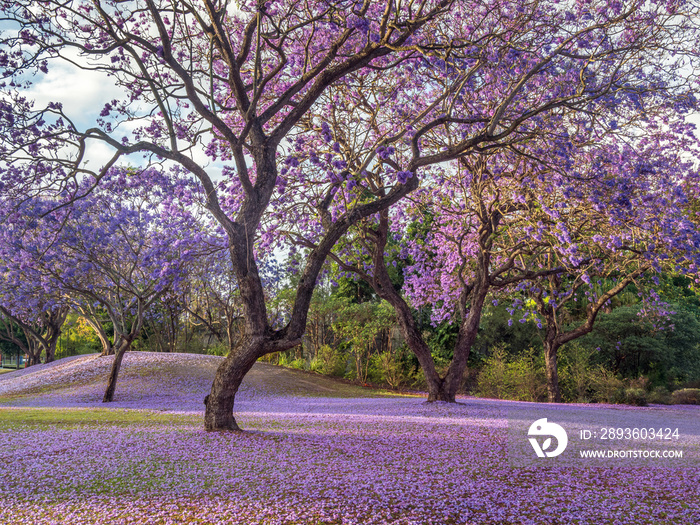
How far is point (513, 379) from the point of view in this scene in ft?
57.7

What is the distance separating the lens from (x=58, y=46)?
739cm

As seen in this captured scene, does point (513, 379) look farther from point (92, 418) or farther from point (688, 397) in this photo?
point (92, 418)

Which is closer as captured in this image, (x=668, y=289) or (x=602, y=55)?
(x=602, y=55)

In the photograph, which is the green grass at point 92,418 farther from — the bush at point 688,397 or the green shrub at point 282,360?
the bush at point 688,397

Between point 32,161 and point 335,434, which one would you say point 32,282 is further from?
point 335,434

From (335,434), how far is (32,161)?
614 cm

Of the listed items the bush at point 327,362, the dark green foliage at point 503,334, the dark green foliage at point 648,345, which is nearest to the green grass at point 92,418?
the bush at point 327,362

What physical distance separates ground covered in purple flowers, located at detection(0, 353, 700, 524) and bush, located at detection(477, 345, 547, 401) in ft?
28.4

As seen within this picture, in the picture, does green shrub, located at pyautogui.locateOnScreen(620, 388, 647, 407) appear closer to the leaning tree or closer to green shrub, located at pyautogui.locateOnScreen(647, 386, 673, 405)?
green shrub, located at pyautogui.locateOnScreen(647, 386, 673, 405)

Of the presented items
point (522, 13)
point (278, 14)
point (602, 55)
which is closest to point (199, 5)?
point (278, 14)
